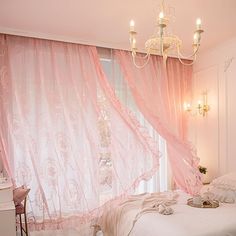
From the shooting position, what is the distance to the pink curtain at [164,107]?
12.7 ft

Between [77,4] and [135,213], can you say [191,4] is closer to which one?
[77,4]

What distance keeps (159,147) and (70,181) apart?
4.95 feet

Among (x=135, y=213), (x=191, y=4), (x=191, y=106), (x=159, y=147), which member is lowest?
(x=135, y=213)

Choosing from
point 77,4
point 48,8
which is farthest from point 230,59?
point 48,8

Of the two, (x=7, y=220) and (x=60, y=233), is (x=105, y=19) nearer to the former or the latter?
(x=7, y=220)

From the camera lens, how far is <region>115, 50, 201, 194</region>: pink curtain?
12.7 ft

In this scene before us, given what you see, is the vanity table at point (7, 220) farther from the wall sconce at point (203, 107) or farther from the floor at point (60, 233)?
the wall sconce at point (203, 107)

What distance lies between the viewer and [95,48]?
3.77 meters

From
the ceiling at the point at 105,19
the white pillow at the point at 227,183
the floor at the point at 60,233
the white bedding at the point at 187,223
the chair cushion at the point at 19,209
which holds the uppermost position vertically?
the ceiling at the point at 105,19

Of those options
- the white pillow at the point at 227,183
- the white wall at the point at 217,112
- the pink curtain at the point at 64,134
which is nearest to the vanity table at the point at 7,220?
the pink curtain at the point at 64,134

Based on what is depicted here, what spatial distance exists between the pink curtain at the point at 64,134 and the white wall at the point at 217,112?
35.3 inches

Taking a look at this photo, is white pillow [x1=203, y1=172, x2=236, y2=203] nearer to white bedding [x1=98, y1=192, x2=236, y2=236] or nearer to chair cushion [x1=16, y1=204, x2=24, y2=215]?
white bedding [x1=98, y1=192, x2=236, y2=236]

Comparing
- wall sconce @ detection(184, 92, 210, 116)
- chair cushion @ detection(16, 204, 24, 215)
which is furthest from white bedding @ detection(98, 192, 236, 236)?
wall sconce @ detection(184, 92, 210, 116)

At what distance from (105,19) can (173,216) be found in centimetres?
220
